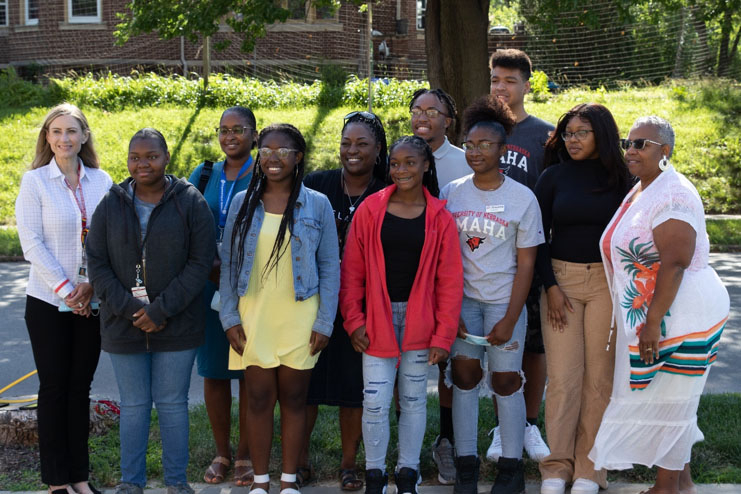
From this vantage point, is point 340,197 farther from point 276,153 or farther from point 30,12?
point 30,12

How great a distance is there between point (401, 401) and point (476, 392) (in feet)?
1.37

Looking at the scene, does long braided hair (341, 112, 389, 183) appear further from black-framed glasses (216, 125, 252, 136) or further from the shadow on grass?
the shadow on grass

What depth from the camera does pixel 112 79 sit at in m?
19.1

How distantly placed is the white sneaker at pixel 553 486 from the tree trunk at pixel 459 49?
22.9 ft

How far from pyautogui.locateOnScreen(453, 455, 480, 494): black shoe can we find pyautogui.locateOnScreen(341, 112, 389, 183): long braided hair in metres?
1.65

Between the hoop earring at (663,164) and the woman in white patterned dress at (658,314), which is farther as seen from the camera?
the hoop earring at (663,164)

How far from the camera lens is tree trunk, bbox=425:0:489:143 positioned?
1066cm

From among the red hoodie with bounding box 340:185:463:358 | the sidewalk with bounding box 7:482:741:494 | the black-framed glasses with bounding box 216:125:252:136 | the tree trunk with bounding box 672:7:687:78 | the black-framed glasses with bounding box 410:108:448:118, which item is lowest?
the sidewalk with bounding box 7:482:741:494

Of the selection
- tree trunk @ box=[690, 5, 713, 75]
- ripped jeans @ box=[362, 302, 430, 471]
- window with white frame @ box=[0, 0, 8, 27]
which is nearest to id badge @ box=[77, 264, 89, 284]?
ripped jeans @ box=[362, 302, 430, 471]

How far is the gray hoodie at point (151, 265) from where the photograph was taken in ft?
13.3

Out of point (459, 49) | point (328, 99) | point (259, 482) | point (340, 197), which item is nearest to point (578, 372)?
point (340, 197)

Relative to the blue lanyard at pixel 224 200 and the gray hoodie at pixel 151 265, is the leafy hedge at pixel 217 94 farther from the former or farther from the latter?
the gray hoodie at pixel 151 265

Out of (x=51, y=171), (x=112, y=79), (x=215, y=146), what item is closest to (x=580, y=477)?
(x=51, y=171)

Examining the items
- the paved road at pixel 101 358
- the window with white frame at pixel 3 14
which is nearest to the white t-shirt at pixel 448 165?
the paved road at pixel 101 358
